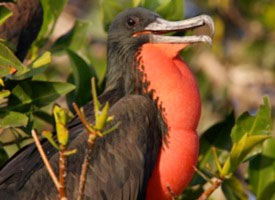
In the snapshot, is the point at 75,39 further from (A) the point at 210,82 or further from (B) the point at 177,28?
(A) the point at 210,82

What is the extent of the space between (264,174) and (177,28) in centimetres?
71

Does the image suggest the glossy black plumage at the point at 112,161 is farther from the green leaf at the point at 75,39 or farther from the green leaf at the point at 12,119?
the green leaf at the point at 75,39

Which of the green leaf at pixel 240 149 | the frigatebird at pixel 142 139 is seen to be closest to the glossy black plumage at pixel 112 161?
the frigatebird at pixel 142 139

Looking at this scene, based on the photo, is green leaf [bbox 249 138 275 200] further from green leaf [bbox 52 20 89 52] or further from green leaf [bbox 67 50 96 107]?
green leaf [bbox 52 20 89 52]

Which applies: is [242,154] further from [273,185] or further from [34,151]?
[34,151]

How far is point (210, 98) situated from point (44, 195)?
2447 mm

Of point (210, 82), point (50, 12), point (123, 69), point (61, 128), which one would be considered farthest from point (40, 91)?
point (210, 82)

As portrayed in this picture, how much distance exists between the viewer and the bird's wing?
376 cm

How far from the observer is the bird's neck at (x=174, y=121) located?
12.8ft

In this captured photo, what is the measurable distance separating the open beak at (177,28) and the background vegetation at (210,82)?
18 centimetres

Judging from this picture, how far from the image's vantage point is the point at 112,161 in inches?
151

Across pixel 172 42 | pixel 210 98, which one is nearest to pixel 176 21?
pixel 172 42

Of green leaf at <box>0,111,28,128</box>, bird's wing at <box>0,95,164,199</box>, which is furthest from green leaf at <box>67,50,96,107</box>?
green leaf at <box>0,111,28,128</box>

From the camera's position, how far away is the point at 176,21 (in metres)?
4.19
